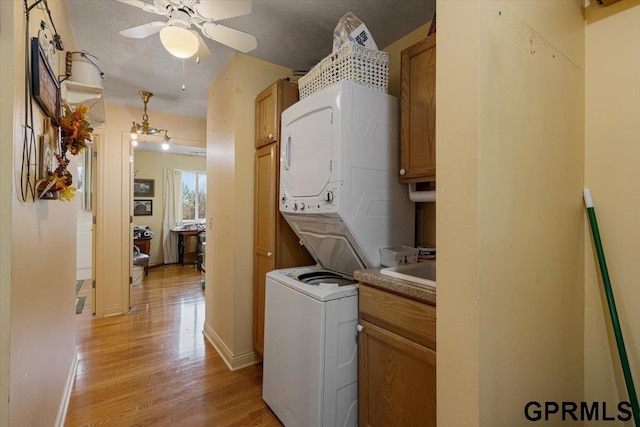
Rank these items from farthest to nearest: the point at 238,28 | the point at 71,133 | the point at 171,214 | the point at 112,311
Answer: the point at 171,214, the point at 112,311, the point at 238,28, the point at 71,133

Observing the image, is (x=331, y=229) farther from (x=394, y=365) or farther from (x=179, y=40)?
(x=179, y=40)

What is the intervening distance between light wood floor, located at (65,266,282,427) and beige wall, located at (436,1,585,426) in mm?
1341

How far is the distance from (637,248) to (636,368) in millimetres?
472

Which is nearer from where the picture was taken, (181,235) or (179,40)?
(179,40)

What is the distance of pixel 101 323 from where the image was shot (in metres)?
3.10

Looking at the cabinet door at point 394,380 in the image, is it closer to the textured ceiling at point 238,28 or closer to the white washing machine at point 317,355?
the white washing machine at point 317,355

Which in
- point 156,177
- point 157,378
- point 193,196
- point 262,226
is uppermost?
point 156,177

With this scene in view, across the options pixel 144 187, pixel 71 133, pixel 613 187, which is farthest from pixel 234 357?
pixel 144 187

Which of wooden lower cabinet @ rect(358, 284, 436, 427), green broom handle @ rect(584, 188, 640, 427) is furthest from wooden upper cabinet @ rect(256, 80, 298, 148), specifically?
green broom handle @ rect(584, 188, 640, 427)

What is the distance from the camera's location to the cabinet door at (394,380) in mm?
1163

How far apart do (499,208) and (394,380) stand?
2.85 ft

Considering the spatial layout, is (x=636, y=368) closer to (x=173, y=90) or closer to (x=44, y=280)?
(x=44, y=280)

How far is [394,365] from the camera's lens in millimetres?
1291

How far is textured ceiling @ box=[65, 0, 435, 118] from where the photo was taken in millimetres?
1803
